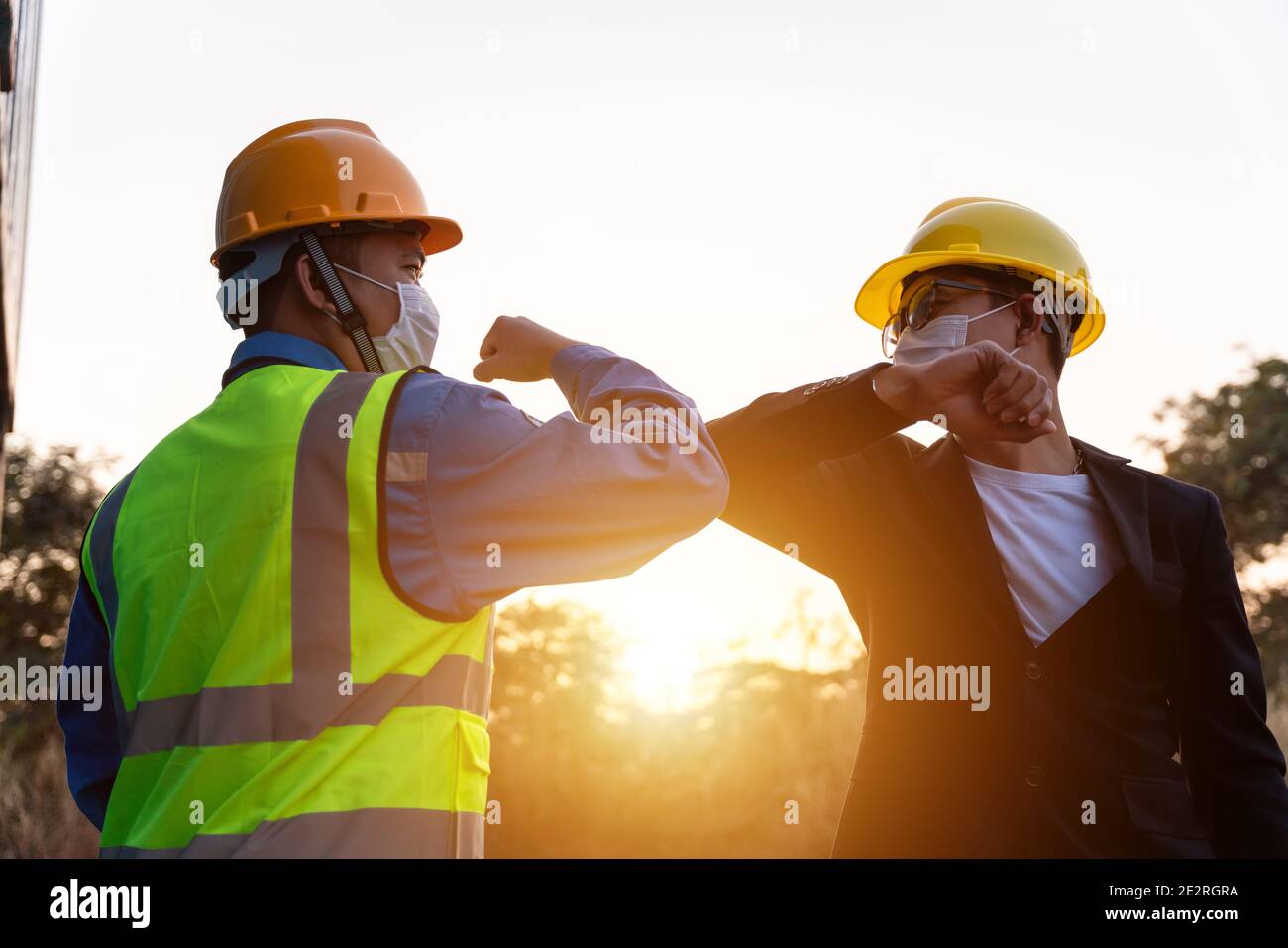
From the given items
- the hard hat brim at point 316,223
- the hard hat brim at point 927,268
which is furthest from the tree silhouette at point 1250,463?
the hard hat brim at point 316,223

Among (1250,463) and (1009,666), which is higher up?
(1250,463)

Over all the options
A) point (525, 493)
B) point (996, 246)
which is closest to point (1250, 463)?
point (996, 246)

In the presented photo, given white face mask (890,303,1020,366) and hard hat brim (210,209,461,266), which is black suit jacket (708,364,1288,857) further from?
hard hat brim (210,209,461,266)

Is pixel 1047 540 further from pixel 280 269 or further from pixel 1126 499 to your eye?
pixel 280 269

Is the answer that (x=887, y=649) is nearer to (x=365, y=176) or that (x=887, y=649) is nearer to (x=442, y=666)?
(x=442, y=666)

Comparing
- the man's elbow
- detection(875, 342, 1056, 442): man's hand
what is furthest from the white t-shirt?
the man's elbow

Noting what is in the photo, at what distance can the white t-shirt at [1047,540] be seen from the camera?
3.64 metres

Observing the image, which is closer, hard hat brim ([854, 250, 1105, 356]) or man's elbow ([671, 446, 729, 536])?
man's elbow ([671, 446, 729, 536])

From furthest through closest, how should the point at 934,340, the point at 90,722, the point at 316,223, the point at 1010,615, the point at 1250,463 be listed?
the point at 1250,463
the point at 934,340
the point at 1010,615
the point at 316,223
the point at 90,722

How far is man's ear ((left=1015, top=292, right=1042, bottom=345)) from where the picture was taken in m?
4.07

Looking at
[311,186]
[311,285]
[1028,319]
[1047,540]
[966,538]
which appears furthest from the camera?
[1028,319]

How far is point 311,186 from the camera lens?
323 cm

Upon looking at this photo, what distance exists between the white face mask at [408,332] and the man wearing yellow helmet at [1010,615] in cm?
93

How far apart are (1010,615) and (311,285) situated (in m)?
2.07
